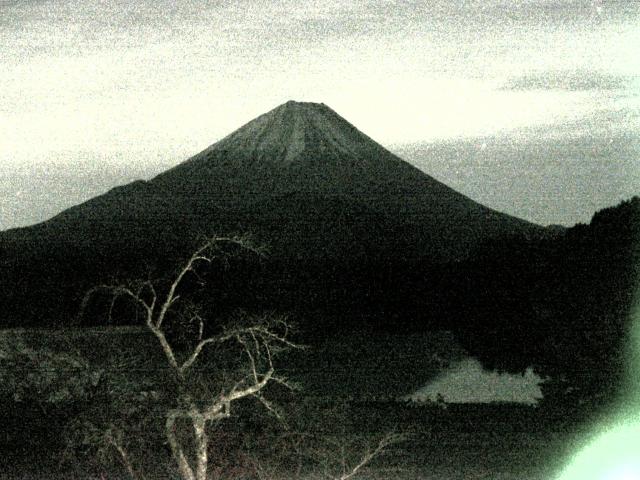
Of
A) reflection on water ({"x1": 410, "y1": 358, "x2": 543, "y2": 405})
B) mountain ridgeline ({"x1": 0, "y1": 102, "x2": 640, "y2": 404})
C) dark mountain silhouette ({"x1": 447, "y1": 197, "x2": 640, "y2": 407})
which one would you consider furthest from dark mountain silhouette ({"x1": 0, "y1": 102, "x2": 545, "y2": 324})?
dark mountain silhouette ({"x1": 447, "y1": 197, "x2": 640, "y2": 407})

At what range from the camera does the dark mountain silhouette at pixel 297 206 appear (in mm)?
159000

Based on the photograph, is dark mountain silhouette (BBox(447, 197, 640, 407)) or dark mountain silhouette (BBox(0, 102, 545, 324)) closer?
dark mountain silhouette (BBox(447, 197, 640, 407))

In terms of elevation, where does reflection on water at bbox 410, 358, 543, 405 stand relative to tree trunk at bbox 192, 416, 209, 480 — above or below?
below

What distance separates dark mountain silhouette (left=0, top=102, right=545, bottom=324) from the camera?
159 metres

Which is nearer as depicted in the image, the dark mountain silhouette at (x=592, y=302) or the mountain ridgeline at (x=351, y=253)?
the dark mountain silhouette at (x=592, y=302)

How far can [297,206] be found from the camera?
175500 millimetres

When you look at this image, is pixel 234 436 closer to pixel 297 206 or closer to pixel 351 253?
pixel 351 253

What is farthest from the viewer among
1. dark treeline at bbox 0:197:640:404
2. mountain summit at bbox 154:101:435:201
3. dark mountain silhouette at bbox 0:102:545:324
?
mountain summit at bbox 154:101:435:201

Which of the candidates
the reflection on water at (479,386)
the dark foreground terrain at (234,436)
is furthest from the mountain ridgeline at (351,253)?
the dark foreground terrain at (234,436)

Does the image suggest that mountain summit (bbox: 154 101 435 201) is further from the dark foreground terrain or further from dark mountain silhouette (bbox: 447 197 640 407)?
the dark foreground terrain

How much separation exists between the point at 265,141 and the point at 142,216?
36.9 m

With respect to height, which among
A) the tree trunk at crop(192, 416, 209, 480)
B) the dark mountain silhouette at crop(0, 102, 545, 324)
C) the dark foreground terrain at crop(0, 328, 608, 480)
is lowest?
the dark mountain silhouette at crop(0, 102, 545, 324)

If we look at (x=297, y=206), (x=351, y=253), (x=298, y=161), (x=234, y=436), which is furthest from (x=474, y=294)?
(x=298, y=161)

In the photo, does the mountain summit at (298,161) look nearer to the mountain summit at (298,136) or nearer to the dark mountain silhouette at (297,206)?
the mountain summit at (298,136)
